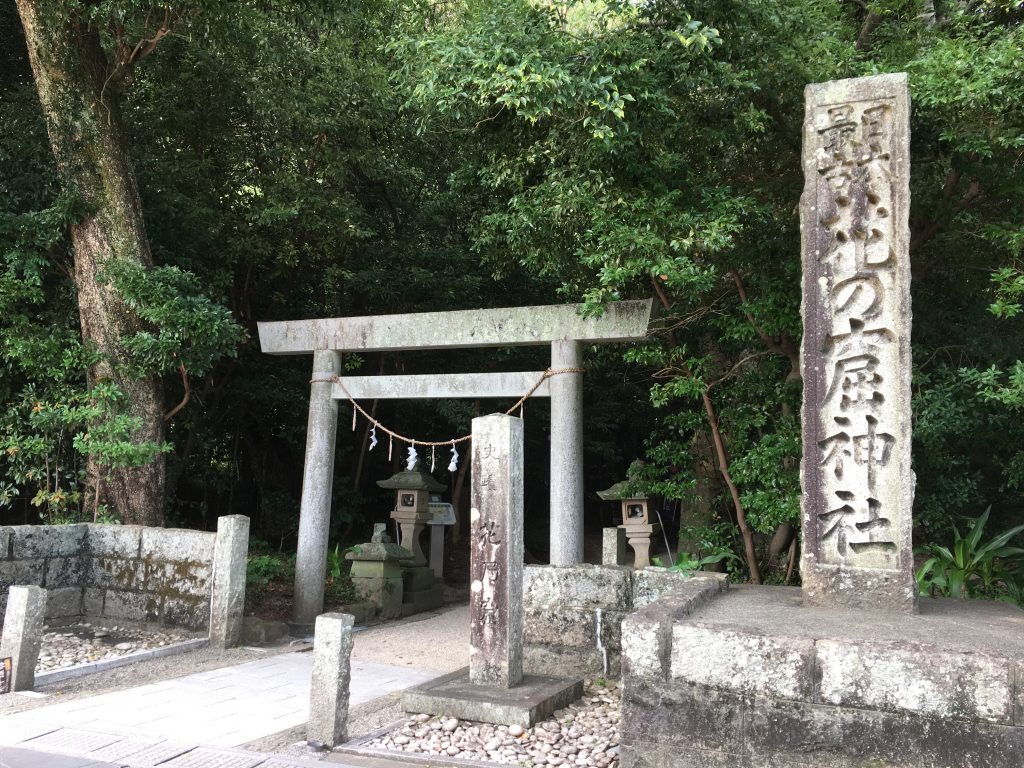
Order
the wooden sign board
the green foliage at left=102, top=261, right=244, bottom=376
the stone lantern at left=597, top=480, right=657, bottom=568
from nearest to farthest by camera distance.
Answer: the wooden sign board, the green foliage at left=102, top=261, right=244, bottom=376, the stone lantern at left=597, top=480, right=657, bottom=568

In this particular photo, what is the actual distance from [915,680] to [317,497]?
7.52m

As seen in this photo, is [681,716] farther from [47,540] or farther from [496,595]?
[47,540]

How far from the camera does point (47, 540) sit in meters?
8.09

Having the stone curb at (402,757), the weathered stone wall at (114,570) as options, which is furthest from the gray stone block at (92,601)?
the stone curb at (402,757)

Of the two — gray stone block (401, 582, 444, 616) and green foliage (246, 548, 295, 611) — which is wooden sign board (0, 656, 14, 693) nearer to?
green foliage (246, 548, 295, 611)

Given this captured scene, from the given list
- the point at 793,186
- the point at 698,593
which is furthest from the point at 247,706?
the point at 793,186

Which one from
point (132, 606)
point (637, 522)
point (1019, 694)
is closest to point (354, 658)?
point (132, 606)

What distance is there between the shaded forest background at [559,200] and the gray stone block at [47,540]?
0.67 m

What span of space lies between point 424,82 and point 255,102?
461 centimetres

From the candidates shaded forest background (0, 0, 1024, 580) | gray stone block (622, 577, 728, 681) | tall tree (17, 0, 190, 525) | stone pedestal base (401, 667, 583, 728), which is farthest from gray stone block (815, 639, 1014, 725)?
tall tree (17, 0, 190, 525)

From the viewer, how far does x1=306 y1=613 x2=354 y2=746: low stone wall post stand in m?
4.63

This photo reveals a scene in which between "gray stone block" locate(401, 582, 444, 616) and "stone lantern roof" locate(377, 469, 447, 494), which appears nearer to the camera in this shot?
"gray stone block" locate(401, 582, 444, 616)

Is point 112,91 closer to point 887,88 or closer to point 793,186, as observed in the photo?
point 793,186

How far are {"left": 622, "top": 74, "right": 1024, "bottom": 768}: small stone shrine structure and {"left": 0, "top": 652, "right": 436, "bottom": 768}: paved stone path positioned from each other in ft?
7.17
